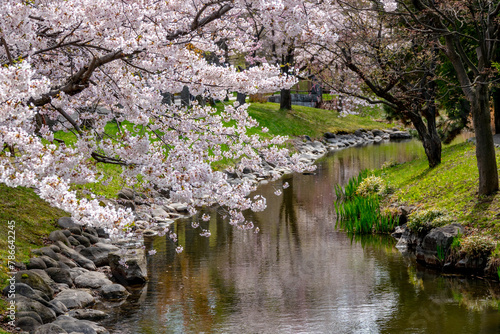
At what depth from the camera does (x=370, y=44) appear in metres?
17.0

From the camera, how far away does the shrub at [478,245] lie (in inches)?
439

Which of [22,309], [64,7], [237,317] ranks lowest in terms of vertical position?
[237,317]

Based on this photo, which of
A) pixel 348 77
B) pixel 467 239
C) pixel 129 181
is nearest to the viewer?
pixel 129 181

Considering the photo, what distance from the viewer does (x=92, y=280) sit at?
36.9 feet

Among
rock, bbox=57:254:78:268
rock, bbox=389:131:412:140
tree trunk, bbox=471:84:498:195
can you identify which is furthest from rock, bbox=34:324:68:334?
rock, bbox=389:131:412:140

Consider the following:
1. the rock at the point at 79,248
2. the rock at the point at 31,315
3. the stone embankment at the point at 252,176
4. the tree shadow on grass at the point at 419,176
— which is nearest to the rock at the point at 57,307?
the rock at the point at 31,315

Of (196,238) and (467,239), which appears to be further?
(196,238)

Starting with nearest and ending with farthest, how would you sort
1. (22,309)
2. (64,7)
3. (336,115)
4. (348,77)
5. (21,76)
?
1. (21,76)
2. (64,7)
3. (22,309)
4. (348,77)
5. (336,115)

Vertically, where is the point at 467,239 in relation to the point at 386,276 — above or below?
above

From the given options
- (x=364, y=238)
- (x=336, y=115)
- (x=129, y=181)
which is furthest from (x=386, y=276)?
(x=336, y=115)

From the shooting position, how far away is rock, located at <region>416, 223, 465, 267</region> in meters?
12.1

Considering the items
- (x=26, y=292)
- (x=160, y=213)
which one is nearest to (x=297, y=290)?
(x=26, y=292)

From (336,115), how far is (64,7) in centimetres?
3880

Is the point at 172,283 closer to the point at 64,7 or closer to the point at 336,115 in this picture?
the point at 64,7
